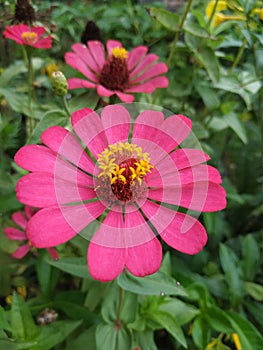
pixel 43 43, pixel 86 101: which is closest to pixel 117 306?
pixel 86 101

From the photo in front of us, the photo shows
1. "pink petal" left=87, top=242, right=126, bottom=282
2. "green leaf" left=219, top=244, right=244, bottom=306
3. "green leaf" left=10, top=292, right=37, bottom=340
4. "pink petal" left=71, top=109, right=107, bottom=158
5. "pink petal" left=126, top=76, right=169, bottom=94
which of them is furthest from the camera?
"green leaf" left=219, top=244, right=244, bottom=306

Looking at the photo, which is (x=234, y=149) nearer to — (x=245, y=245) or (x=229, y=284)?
(x=245, y=245)

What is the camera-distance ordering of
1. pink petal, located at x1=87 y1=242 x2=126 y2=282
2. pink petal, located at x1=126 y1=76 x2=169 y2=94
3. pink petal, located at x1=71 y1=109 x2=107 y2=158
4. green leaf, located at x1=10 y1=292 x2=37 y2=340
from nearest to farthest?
Answer: pink petal, located at x1=87 y1=242 x2=126 y2=282, pink petal, located at x1=71 y1=109 x2=107 y2=158, green leaf, located at x1=10 y1=292 x2=37 y2=340, pink petal, located at x1=126 y1=76 x2=169 y2=94

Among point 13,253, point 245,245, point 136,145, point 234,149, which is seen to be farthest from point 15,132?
point 234,149

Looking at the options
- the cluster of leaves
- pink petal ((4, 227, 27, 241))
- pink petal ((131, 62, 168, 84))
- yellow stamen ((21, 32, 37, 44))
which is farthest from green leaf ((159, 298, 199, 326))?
yellow stamen ((21, 32, 37, 44))

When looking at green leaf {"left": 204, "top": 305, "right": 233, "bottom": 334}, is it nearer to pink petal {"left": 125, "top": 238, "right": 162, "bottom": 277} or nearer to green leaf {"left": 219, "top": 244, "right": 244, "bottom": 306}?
green leaf {"left": 219, "top": 244, "right": 244, "bottom": 306}

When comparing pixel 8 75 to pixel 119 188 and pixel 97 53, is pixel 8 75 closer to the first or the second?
pixel 97 53

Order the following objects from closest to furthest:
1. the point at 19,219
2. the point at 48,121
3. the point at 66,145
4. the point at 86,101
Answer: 1. the point at 66,145
2. the point at 48,121
3. the point at 86,101
4. the point at 19,219
